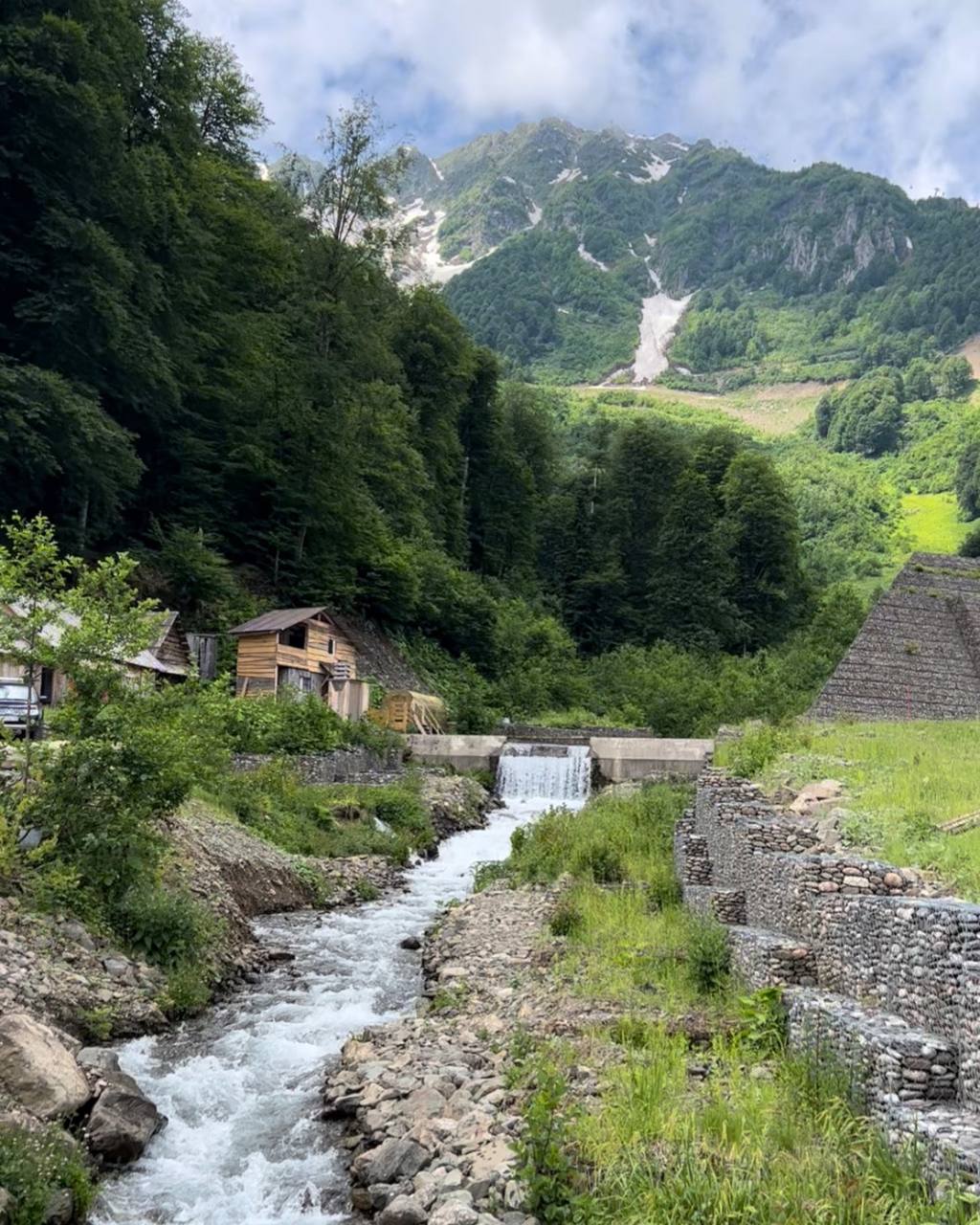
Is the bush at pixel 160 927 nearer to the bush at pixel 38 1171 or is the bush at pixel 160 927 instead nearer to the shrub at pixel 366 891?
the bush at pixel 38 1171

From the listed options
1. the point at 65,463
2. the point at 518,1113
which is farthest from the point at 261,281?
the point at 518,1113

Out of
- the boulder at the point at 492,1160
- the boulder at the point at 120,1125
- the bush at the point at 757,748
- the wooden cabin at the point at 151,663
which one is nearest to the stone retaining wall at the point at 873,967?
the boulder at the point at 492,1160

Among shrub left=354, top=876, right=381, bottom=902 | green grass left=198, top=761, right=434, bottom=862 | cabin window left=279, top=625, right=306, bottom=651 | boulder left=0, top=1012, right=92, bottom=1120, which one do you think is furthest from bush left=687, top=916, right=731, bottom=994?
cabin window left=279, top=625, right=306, bottom=651

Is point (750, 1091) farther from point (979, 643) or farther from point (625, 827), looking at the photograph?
point (979, 643)

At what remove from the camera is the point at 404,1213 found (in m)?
7.17

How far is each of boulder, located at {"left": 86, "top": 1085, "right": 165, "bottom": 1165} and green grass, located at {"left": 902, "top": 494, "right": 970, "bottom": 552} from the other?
254ft

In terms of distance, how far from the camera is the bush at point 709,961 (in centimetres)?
1114

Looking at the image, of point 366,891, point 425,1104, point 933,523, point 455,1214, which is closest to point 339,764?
point 366,891

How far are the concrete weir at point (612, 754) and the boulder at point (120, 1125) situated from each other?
24.5 meters

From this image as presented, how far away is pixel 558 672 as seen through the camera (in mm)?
48844

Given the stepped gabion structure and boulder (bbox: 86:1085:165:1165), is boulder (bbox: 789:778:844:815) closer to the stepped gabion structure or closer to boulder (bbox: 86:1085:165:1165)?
boulder (bbox: 86:1085:165:1165)

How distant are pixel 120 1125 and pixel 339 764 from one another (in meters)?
18.5

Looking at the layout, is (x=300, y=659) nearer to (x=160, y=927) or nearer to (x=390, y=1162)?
(x=160, y=927)

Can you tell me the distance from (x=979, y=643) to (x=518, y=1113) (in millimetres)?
29098
